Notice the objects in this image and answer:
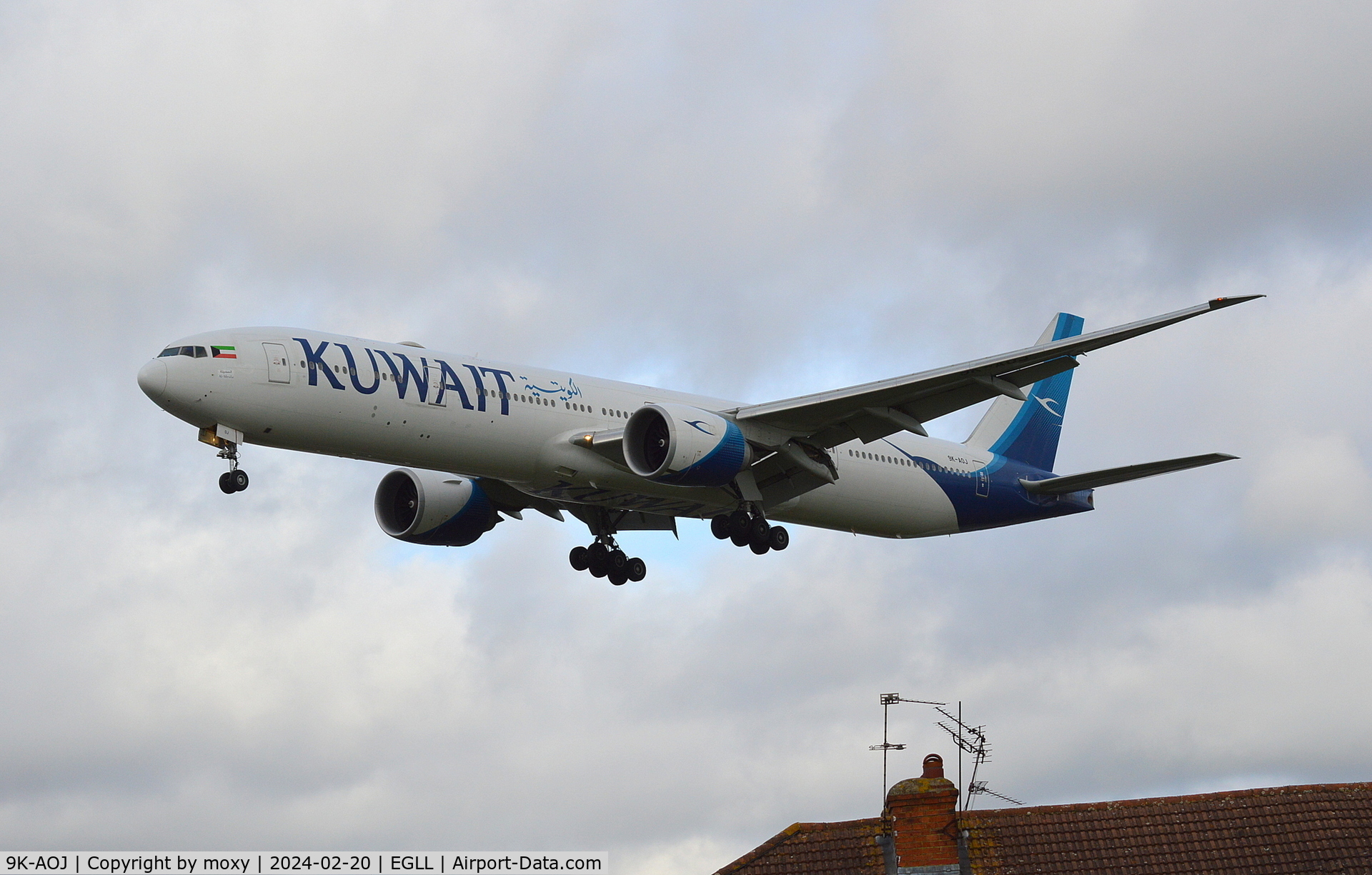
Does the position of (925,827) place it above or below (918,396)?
below

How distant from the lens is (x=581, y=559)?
38188mm

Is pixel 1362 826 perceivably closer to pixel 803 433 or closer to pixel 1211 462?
pixel 1211 462

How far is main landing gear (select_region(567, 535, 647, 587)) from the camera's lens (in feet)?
125

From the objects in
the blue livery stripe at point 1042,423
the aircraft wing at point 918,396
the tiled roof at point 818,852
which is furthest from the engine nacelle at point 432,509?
the blue livery stripe at point 1042,423

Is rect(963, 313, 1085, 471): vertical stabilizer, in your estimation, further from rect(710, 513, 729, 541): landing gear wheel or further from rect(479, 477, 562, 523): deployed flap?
rect(479, 477, 562, 523): deployed flap

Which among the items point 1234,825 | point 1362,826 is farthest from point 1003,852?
point 1362,826

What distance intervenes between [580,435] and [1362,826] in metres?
17.0

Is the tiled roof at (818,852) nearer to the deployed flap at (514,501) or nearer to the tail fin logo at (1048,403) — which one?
the deployed flap at (514,501)

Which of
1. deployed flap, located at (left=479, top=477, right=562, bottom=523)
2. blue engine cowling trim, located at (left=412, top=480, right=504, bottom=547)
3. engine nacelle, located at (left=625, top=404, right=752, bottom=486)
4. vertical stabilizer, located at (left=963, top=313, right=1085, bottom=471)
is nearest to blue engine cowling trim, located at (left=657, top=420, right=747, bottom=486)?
engine nacelle, located at (left=625, top=404, right=752, bottom=486)

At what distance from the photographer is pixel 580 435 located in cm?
3153

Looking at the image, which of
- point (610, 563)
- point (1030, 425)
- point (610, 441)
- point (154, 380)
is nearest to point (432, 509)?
point (610, 563)

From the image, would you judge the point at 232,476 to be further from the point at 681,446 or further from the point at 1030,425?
the point at 1030,425

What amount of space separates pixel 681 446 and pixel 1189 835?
40.8ft

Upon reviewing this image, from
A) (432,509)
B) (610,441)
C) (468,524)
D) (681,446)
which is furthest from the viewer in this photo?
(468,524)
